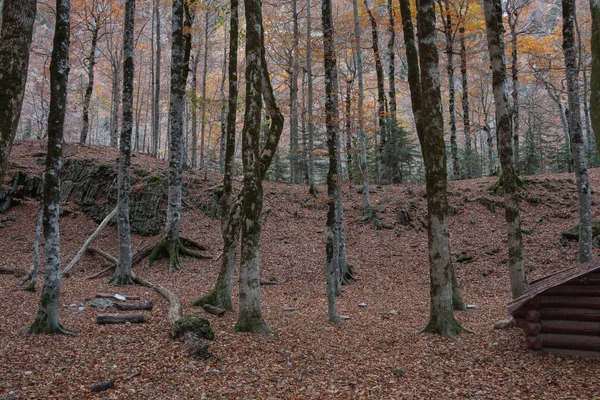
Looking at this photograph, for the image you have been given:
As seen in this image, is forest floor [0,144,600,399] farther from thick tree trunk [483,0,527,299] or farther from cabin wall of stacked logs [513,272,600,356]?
thick tree trunk [483,0,527,299]

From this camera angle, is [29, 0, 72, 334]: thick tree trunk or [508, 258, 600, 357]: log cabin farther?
[29, 0, 72, 334]: thick tree trunk

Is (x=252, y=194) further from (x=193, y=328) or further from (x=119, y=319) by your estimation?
(x=119, y=319)

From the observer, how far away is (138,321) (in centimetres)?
724

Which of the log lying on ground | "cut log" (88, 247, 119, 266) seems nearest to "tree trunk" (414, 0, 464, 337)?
"cut log" (88, 247, 119, 266)

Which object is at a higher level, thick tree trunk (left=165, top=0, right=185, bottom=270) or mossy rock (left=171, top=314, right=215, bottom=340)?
thick tree trunk (left=165, top=0, right=185, bottom=270)

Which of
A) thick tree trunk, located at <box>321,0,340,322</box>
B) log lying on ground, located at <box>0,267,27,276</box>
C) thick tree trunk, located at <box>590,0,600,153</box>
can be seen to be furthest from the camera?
log lying on ground, located at <box>0,267,27,276</box>

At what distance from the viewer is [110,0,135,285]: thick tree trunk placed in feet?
35.8

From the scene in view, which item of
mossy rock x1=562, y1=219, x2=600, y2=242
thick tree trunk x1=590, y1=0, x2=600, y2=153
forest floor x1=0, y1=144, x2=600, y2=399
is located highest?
thick tree trunk x1=590, y1=0, x2=600, y2=153

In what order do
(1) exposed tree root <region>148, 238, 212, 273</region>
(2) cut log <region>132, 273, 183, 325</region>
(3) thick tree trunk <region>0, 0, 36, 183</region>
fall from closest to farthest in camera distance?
1. (3) thick tree trunk <region>0, 0, 36, 183</region>
2. (2) cut log <region>132, 273, 183, 325</region>
3. (1) exposed tree root <region>148, 238, 212, 273</region>

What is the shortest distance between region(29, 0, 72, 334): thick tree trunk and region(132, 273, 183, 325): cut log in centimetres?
182

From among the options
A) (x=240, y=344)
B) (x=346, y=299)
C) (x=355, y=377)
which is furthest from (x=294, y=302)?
(x=355, y=377)

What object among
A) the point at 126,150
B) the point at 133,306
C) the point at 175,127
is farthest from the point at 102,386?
the point at 175,127

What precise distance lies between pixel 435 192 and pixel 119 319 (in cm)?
650

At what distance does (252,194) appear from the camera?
6.94 m
